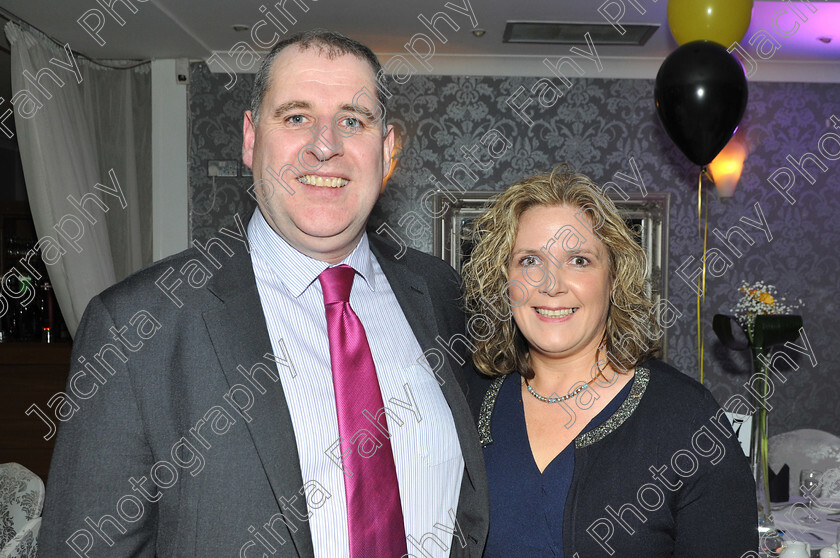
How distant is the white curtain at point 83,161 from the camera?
3525mm

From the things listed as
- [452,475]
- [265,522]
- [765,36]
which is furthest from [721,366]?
[265,522]

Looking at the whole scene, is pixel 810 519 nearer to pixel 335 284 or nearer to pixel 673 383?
pixel 673 383

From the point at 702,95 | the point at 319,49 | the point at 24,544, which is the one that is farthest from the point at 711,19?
the point at 24,544

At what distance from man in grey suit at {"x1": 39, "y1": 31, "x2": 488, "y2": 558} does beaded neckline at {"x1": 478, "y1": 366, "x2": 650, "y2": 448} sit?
134 millimetres

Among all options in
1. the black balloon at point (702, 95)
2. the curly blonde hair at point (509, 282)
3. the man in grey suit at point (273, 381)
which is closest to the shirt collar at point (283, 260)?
the man in grey suit at point (273, 381)

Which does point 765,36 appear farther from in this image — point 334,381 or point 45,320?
point 45,320

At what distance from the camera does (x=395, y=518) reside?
1.21 meters

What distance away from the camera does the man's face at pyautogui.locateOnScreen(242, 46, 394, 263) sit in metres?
1.29

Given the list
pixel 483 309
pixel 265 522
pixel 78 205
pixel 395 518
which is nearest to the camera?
pixel 265 522

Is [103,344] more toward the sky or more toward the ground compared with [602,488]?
more toward the sky

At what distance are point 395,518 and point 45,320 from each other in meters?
3.84

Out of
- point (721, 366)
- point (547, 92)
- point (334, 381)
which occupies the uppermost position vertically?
point (547, 92)

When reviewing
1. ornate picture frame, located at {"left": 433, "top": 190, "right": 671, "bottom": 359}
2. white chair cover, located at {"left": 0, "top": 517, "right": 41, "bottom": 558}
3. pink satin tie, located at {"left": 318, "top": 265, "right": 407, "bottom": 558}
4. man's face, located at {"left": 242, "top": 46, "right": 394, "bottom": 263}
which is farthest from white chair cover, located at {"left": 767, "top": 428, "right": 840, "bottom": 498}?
white chair cover, located at {"left": 0, "top": 517, "right": 41, "bottom": 558}

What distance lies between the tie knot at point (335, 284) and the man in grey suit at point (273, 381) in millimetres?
17
